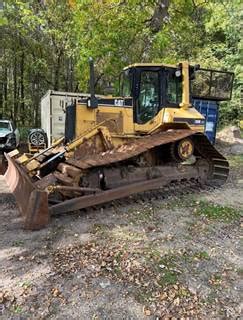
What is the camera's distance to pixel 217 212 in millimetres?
5691

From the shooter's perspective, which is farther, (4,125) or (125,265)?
(4,125)

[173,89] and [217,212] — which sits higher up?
[173,89]

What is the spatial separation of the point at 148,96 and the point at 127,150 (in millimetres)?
1507

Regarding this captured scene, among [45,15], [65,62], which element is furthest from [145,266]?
A: [65,62]

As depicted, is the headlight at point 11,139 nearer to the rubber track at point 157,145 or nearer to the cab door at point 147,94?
the cab door at point 147,94

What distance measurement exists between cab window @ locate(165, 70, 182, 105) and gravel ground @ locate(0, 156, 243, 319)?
238 centimetres

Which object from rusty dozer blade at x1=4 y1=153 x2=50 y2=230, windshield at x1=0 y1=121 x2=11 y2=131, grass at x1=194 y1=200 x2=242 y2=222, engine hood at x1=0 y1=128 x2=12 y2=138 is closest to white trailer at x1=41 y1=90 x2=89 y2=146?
engine hood at x1=0 y1=128 x2=12 y2=138

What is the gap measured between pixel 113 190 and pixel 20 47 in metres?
14.0

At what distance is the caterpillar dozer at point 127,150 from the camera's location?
17.8 feet

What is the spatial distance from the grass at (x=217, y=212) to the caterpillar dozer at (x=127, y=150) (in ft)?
2.97

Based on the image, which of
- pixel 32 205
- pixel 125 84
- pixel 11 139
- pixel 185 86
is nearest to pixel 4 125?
pixel 11 139

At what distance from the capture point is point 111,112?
656cm

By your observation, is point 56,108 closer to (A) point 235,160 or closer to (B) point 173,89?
(B) point 173,89

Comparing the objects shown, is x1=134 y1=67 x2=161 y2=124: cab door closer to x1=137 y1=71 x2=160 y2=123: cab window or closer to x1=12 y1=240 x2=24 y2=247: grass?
x1=137 y1=71 x2=160 y2=123: cab window
